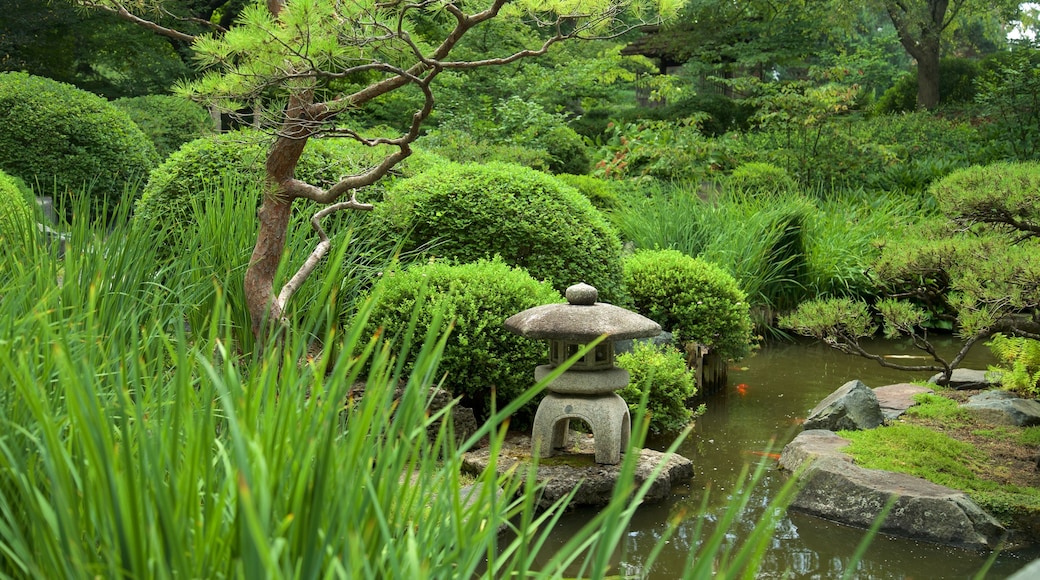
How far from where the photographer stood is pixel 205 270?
439 centimetres

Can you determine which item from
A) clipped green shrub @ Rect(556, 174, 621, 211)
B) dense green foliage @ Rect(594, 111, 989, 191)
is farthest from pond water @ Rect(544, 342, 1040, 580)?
dense green foliage @ Rect(594, 111, 989, 191)

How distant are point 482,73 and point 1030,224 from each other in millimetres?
10674

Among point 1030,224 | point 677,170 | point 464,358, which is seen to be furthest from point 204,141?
point 677,170

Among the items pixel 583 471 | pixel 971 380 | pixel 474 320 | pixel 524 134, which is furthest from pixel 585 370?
pixel 524 134

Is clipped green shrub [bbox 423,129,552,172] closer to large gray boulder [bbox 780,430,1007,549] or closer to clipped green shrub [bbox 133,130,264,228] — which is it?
clipped green shrub [bbox 133,130,264,228]

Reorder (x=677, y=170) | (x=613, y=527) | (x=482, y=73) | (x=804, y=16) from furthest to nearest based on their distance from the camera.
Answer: (x=804, y=16)
(x=482, y=73)
(x=677, y=170)
(x=613, y=527)

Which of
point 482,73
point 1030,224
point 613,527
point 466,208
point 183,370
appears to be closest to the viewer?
point 613,527

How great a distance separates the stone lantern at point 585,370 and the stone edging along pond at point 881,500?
0.89 metres

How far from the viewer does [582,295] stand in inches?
175

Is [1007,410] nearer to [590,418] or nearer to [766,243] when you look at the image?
[590,418]

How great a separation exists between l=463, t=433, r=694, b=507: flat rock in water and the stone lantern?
9 cm

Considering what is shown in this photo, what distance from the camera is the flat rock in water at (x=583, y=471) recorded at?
167 inches

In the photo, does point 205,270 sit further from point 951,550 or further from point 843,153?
point 843,153

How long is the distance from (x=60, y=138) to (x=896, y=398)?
7.70 metres
